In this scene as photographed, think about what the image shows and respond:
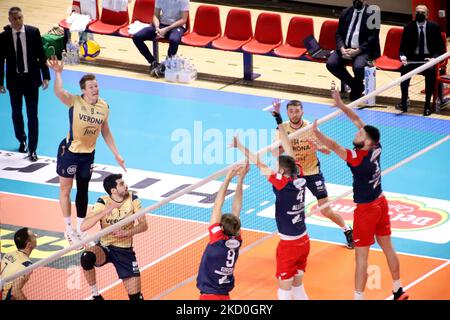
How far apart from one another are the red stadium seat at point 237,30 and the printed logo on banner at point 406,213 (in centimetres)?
695

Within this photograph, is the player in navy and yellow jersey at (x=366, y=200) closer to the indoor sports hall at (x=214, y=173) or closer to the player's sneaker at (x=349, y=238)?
the indoor sports hall at (x=214, y=173)

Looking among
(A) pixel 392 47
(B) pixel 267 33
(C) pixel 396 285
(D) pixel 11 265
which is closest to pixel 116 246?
(D) pixel 11 265

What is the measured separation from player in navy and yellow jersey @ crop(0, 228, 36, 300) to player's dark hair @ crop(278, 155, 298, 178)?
3.15 meters

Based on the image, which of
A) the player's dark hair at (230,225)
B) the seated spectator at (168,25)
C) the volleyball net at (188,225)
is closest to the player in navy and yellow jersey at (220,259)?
the player's dark hair at (230,225)

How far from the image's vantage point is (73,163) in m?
16.0

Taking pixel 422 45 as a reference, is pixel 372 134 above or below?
above

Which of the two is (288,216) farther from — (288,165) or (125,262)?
(125,262)

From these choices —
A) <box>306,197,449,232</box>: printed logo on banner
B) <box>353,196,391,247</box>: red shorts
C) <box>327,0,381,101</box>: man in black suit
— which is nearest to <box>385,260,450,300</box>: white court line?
<box>353,196,391,247</box>: red shorts

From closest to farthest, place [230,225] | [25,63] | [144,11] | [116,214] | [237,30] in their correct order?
[230,225] → [116,214] → [25,63] → [237,30] → [144,11]

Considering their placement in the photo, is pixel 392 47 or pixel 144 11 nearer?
pixel 392 47

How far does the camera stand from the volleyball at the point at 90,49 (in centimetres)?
2472

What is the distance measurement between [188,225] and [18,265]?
387 cm

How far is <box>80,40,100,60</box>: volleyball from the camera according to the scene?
24.7m
